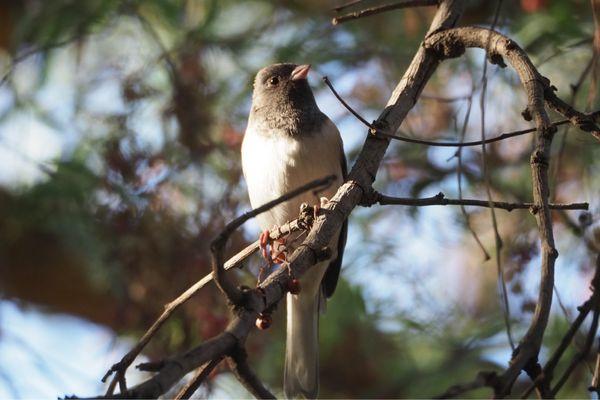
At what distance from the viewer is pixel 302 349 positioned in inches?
131

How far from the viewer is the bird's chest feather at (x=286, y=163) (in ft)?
9.97

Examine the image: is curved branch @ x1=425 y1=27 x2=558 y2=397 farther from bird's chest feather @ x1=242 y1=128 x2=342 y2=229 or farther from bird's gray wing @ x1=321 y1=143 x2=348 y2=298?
bird's gray wing @ x1=321 y1=143 x2=348 y2=298

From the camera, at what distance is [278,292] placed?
1710mm

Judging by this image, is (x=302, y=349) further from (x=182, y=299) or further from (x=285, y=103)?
(x=182, y=299)

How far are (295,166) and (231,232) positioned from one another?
1.65 meters

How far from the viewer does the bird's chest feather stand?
120 inches

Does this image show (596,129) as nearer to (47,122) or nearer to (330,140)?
(330,140)

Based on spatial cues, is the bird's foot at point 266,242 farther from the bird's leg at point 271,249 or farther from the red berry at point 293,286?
the red berry at point 293,286

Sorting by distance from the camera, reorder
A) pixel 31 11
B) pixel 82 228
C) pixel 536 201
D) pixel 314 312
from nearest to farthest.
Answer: pixel 536 201 → pixel 314 312 → pixel 82 228 → pixel 31 11

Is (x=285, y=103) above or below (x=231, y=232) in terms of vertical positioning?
above

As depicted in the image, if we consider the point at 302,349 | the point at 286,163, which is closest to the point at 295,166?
the point at 286,163

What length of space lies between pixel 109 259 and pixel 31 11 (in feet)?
6.12

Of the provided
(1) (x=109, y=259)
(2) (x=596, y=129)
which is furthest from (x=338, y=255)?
(2) (x=596, y=129)

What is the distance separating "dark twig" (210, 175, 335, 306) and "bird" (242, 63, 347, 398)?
129 cm
